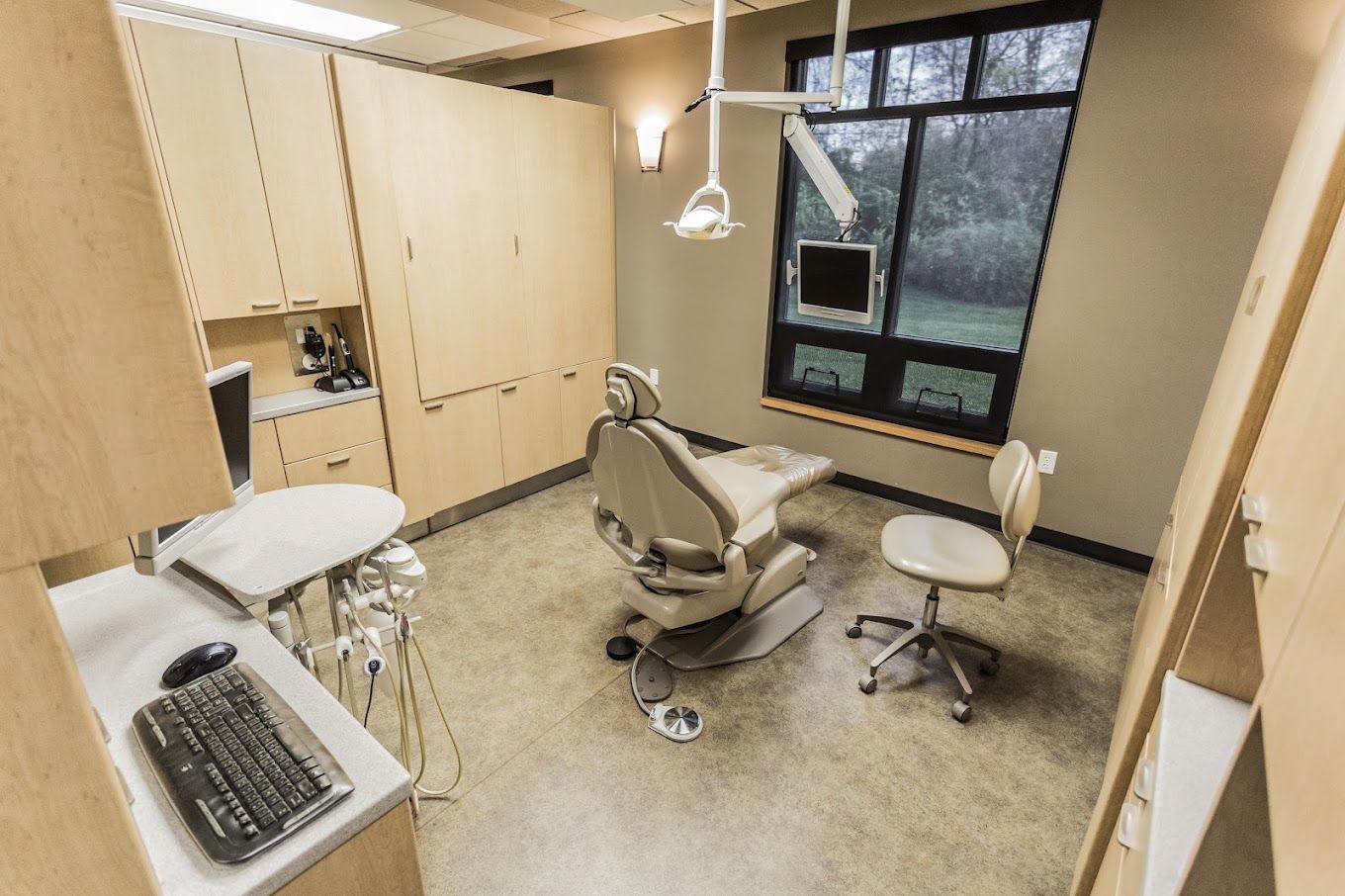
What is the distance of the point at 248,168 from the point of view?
2.56m

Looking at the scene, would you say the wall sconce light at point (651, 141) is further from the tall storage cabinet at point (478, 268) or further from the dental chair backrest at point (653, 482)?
the dental chair backrest at point (653, 482)

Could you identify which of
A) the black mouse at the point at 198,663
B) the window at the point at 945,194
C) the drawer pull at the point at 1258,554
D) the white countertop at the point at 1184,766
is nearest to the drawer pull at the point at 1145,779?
the white countertop at the point at 1184,766

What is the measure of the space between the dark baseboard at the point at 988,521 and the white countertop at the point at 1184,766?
217 cm

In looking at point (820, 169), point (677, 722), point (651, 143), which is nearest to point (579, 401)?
point (651, 143)

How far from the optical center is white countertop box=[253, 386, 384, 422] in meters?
2.78

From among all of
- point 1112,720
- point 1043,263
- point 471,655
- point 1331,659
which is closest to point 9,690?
point 1331,659

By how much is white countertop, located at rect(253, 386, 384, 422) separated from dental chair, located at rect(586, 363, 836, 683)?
137 centimetres

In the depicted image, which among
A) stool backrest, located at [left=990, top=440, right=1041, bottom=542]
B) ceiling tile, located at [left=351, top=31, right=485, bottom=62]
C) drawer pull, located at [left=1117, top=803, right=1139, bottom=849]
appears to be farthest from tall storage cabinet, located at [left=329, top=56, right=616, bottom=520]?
drawer pull, located at [left=1117, top=803, right=1139, bottom=849]

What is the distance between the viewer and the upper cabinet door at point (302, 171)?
2.53 meters

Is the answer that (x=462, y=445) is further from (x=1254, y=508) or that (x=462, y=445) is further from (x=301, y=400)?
(x=1254, y=508)

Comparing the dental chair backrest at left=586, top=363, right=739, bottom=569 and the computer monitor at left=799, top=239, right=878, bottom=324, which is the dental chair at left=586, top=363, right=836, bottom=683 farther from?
the computer monitor at left=799, top=239, right=878, bottom=324

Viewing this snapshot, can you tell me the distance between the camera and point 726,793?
6.40 ft

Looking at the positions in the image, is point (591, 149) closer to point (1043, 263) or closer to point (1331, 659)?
point (1043, 263)

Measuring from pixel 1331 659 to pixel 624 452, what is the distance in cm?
174
